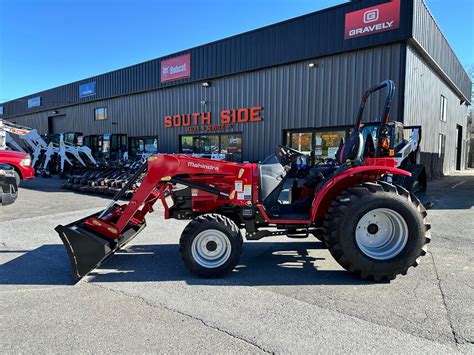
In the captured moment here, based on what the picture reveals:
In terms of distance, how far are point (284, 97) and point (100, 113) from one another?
1437 centimetres

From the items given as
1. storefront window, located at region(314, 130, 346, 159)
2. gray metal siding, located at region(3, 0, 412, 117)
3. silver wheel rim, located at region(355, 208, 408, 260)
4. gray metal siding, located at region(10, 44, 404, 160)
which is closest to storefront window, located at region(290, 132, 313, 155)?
storefront window, located at region(314, 130, 346, 159)

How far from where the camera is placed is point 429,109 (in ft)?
47.4

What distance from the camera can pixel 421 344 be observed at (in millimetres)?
2449

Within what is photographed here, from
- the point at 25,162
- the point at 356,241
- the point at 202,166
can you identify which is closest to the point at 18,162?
the point at 25,162

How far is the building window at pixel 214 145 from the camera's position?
1509 cm

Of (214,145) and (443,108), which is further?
(443,108)

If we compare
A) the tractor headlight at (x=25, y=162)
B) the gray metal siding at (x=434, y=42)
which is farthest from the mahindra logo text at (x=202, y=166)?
the gray metal siding at (x=434, y=42)

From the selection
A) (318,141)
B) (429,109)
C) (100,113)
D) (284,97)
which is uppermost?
(100,113)

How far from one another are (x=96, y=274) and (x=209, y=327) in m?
1.83

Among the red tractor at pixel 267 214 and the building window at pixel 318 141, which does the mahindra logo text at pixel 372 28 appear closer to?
the building window at pixel 318 141

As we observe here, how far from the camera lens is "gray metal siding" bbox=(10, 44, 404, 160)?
11.3 metres

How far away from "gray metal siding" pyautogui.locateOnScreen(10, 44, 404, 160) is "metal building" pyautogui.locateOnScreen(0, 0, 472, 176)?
0.12 ft

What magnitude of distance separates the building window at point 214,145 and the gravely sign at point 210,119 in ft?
1.40

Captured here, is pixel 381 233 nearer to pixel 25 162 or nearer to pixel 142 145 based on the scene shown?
pixel 25 162
